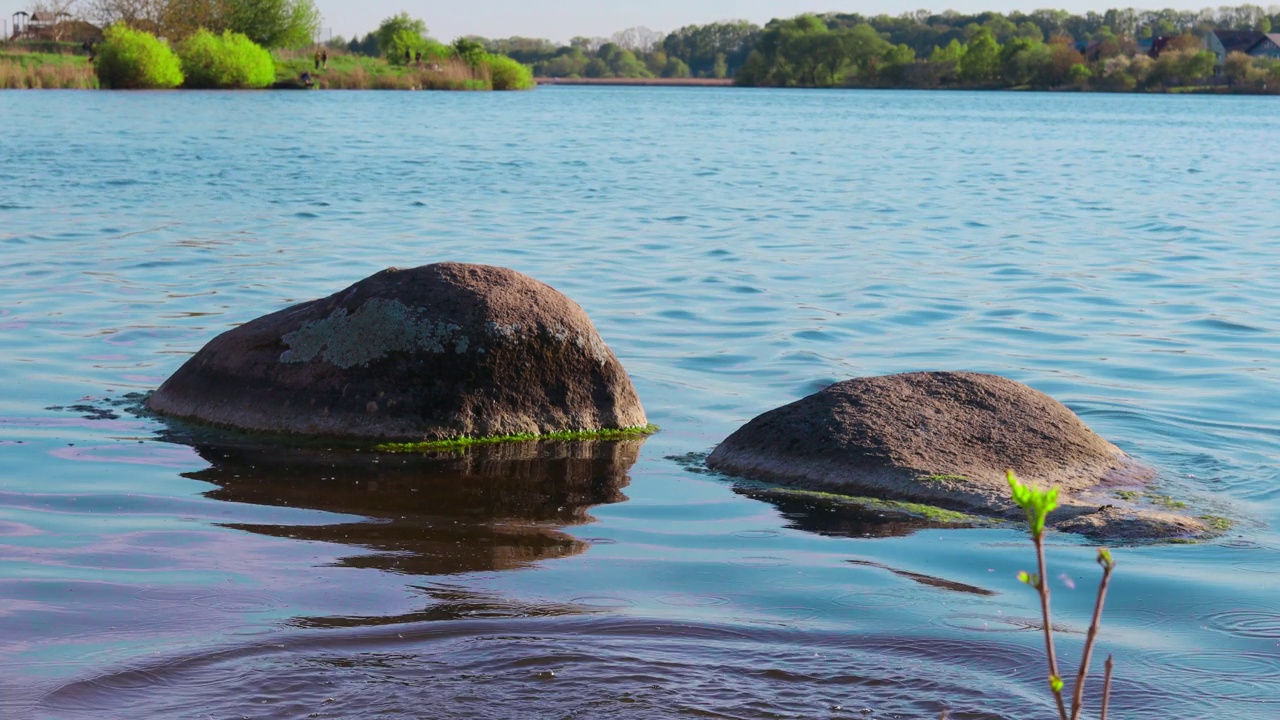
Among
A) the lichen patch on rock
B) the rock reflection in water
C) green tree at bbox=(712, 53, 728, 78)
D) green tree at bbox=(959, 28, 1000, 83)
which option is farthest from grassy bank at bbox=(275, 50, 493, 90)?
green tree at bbox=(712, 53, 728, 78)

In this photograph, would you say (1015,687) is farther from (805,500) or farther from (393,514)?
(393,514)

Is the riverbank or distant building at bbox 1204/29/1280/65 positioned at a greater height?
distant building at bbox 1204/29/1280/65

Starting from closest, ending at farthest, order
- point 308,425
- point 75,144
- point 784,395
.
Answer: point 308,425 → point 784,395 → point 75,144

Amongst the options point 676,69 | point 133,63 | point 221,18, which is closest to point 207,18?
point 221,18

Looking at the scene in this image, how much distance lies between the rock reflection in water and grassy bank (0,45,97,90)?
5625cm

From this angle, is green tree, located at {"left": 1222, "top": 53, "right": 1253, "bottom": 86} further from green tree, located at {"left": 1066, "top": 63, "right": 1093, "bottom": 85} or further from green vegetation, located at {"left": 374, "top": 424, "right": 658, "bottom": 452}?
green vegetation, located at {"left": 374, "top": 424, "right": 658, "bottom": 452}

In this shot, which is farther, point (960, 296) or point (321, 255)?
point (321, 255)

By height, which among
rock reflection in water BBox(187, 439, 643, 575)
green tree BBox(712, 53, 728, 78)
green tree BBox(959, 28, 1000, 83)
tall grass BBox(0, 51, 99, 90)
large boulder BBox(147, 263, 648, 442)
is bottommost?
rock reflection in water BBox(187, 439, 643, 575)

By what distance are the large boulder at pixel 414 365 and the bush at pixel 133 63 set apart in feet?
195

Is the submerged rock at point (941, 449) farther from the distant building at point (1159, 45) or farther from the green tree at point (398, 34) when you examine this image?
the distant building at point (1159, 45)

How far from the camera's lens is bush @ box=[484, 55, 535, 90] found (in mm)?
88562

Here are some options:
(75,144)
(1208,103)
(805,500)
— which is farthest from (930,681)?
(1208,103)

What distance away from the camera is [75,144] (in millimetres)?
27328

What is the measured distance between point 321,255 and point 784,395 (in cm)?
724
